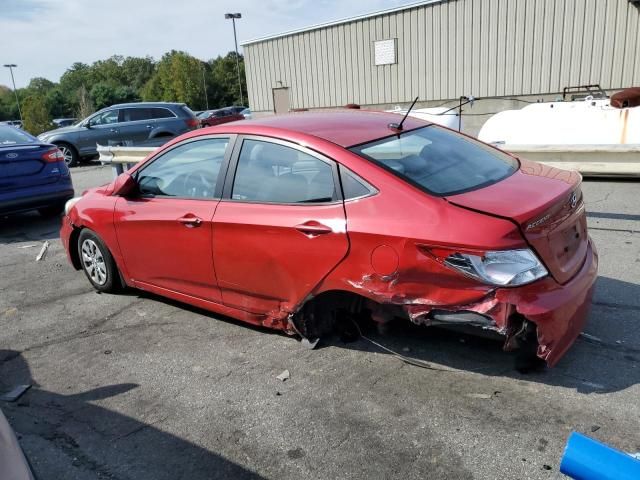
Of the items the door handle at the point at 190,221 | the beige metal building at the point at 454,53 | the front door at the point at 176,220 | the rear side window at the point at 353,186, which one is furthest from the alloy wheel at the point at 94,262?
the beige metal building at the point at 454,53

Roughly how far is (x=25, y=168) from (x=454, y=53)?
1439 centimetres

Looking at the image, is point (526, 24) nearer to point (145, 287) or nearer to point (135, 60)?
point (145, 287)

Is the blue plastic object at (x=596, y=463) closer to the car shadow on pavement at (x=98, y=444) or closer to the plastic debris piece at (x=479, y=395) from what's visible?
the car shadow on pavement at (x=98, y=444)

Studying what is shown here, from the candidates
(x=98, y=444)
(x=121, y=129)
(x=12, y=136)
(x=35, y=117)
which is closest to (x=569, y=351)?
(x=98, y=444)

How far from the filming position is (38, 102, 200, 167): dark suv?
16609 millimetres

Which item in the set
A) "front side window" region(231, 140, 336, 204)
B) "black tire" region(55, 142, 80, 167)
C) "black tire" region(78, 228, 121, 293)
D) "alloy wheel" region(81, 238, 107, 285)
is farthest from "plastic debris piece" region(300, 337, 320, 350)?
"black tire" region(55, 142, 80, 167)

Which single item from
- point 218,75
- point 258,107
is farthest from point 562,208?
point 218,75

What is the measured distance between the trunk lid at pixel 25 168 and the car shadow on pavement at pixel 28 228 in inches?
27.3

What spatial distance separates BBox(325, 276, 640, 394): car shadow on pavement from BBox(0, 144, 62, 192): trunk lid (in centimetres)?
617

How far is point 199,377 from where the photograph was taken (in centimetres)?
359

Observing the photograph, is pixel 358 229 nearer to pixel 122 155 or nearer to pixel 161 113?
pixel 122 155

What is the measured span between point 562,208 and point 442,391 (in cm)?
125

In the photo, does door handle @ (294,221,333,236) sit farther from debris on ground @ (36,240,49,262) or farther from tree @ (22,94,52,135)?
tree @ (22,94,52,135)

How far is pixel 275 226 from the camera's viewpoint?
139 inches
